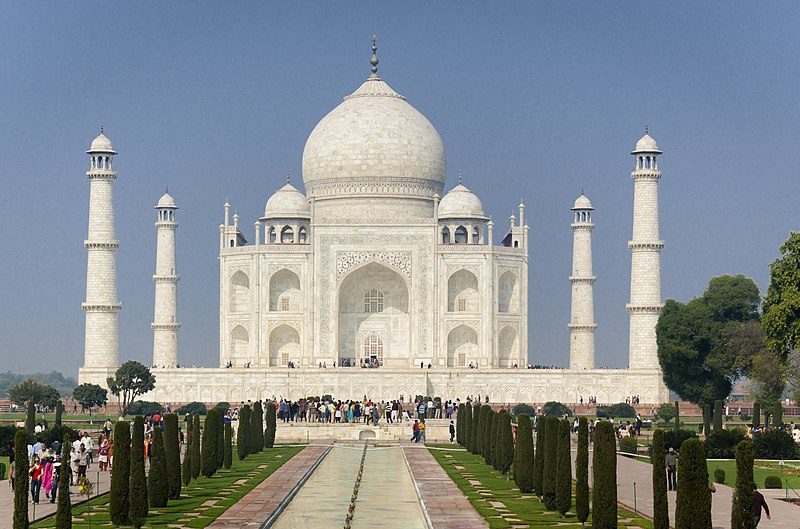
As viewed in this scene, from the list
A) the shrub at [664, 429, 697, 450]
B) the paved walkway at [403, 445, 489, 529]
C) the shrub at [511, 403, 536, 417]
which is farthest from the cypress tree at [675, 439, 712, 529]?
the shrub at [511, 403, 536, 417]

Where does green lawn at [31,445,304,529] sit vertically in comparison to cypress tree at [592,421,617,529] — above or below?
below

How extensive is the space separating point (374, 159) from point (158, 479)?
36397 millimetres

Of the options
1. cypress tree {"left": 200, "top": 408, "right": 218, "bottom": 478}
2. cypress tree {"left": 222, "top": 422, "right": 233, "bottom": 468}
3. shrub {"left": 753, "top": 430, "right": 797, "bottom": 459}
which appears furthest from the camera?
shrub {"left": 753, "top": 430, "right": 797, "bottom": 459}

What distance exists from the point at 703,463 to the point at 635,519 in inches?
141

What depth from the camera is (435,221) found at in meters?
54.0

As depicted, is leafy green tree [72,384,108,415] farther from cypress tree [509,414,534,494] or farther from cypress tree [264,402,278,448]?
cypress tree [509,414,534,494]

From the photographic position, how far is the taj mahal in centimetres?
5047

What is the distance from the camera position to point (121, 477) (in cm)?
1831

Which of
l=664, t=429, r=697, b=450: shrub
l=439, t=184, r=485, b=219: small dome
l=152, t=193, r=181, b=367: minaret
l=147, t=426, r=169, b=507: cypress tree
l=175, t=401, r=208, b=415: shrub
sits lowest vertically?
l=147, t=426, r=169, b=507: cypress tree

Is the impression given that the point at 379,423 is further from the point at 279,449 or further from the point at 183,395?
the point at 183,395

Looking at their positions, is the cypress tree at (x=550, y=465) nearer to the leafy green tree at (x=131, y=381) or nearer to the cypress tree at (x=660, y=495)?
the cypress tree at (x=660, y=495)

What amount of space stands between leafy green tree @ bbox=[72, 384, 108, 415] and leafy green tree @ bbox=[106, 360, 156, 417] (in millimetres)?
377

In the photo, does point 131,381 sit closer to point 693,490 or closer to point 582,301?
point 582,301

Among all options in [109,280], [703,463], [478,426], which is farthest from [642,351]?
[703,463]
